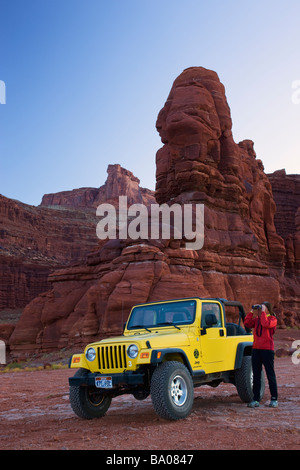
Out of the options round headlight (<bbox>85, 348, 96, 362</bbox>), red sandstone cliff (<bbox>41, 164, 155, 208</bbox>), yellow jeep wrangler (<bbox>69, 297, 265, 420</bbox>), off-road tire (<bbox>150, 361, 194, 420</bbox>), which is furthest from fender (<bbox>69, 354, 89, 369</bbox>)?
red sandstone cliff (<bbox>41, 164, 155, 208</bbox>)

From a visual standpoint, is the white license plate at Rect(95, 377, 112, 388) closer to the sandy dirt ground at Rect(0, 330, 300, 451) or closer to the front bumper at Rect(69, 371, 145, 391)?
the front bumper at Rect(69, 371, 145, 391)

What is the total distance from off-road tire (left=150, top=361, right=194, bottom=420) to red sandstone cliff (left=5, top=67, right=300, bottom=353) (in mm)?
19027

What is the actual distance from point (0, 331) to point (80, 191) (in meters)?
117

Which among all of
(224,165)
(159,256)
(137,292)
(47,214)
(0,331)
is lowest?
(0,331)

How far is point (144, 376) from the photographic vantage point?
22.3ft

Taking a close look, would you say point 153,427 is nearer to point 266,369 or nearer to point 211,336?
point 211,336

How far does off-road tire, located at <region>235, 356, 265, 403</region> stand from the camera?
8.60m

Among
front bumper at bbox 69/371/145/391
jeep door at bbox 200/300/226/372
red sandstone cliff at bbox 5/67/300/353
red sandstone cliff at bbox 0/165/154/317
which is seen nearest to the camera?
front bumper at bbox 69/371/145/391

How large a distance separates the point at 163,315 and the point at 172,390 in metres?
1.88

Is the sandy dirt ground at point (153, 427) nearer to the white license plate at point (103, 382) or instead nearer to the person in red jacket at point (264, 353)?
the person in red jacket at point (264, 353)

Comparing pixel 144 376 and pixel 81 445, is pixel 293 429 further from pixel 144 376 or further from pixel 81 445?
pixel 81 445

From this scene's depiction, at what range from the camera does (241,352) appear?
28.7ft

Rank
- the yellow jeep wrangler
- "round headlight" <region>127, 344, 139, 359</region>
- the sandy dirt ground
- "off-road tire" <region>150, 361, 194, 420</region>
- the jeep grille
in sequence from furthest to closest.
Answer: the jeep grille < "round headlight" <region>127, 344, 139, 359</region> < the yellow jeep wrangler < "off-road tire" <region>150, 361, 194, 420</region> < the sandy dirt ground
